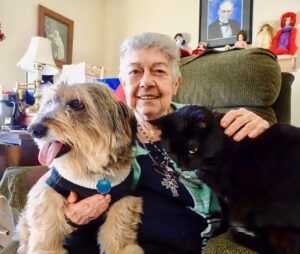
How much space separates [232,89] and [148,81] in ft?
1.61

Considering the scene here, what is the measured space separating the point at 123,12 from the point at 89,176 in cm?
295

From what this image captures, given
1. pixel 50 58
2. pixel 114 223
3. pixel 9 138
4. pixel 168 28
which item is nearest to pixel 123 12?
pixel 168 28

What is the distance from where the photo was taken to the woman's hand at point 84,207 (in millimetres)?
962

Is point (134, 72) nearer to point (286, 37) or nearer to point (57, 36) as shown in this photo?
point (286, 37)

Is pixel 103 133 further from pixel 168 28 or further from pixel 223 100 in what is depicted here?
pixel 168 28

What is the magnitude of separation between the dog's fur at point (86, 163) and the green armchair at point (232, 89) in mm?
249

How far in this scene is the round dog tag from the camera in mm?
967

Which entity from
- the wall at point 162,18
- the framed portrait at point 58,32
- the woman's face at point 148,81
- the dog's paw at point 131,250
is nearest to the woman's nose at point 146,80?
the woman's face at point 148,81

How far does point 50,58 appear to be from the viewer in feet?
8.00

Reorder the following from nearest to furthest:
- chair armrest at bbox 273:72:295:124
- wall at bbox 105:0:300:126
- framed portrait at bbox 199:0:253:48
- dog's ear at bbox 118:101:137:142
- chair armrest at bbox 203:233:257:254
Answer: chair armrest at bbox 203:233:257:254 → dog's ear at bbox 118:101:137:142 → chair armrest at bbox 273:72:295:124 → wall at bbox 105:0:300:126 → framed portrait at bbox 199:0:253:48

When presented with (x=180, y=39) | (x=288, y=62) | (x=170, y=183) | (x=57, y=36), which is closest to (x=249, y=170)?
(x=170, y=183)

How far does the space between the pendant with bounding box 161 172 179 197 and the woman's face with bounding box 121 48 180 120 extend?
325 mm

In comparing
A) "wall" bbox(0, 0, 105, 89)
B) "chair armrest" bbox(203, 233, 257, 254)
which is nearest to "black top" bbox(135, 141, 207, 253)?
"chair armrest" bbox(203, 233, 257, 254)

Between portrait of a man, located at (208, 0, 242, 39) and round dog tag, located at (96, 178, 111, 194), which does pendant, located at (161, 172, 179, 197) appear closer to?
round dog tag, located at (96, 178, 111, 194)
